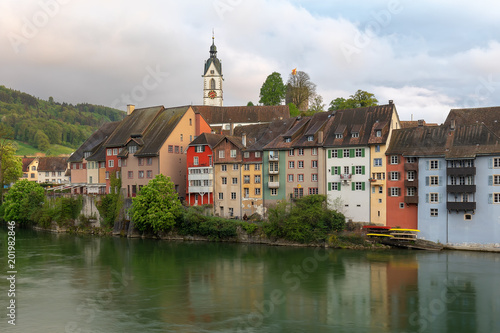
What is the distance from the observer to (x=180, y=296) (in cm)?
3666

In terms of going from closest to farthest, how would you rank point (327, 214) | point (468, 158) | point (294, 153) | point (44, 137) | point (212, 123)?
1. point (468, 158)
2. point (327, 214)
3. point (294, 153)
4. point (212, 123)
5. point (44, 137)

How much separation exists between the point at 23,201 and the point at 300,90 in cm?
5789

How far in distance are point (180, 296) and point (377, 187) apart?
28819 mm

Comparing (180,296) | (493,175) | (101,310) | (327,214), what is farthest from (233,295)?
(493,175)

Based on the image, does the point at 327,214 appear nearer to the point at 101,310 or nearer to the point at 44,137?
the point at 101,310

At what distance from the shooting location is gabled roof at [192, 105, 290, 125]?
308ft

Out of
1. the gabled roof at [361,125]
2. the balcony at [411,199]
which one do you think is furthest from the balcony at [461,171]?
the gabled roof at [361,125]

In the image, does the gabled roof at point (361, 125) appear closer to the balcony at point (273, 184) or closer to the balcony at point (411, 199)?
the balcony at point (411, 199)

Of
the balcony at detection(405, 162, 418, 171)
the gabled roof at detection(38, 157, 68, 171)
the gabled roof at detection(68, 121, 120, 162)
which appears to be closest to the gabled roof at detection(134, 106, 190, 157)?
the gabled roof at detection(68, 121, 120, 162)

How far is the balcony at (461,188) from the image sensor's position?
52.4 metres

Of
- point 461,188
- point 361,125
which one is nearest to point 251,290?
point 461,188

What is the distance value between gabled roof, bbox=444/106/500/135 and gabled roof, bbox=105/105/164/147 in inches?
1597

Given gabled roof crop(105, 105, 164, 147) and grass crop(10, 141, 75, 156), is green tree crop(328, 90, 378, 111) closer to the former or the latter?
gabled roof crop(105, 105, 164, 147)

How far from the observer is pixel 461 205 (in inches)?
2078
